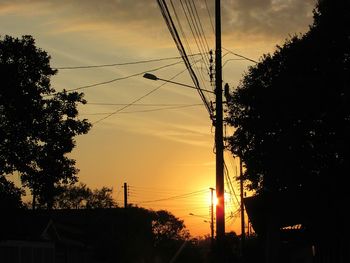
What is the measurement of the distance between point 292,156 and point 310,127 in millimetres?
1395

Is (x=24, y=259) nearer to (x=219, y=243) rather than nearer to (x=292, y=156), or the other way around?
(x=292, y=156)

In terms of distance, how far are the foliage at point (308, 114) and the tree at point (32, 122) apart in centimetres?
816

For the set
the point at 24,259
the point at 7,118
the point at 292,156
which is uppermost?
the point at 7,118

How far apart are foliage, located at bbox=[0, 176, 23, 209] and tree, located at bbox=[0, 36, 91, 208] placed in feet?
1.91

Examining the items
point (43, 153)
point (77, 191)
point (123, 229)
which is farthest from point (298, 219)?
point (77, 191)

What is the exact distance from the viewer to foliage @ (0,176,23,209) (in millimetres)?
26078

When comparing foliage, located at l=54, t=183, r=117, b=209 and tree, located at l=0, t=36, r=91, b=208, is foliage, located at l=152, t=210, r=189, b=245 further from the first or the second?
tree, located at l=0, t=36, r=91, b=208

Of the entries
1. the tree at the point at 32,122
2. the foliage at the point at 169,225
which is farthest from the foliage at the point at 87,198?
the tree at the point at 32,122

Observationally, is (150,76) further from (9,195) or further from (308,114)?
(9,195)

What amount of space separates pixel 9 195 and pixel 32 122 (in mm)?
3592

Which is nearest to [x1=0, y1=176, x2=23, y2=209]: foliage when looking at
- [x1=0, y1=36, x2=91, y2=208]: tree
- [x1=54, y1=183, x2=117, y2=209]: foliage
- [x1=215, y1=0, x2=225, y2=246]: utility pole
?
[x1=0, y1=36, x2=91, y2=208]: tree

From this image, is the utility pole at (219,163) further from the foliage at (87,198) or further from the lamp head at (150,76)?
the foliage at (87,198)

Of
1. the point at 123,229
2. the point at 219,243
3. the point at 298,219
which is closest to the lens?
the point at 219,243

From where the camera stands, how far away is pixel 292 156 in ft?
81.7
